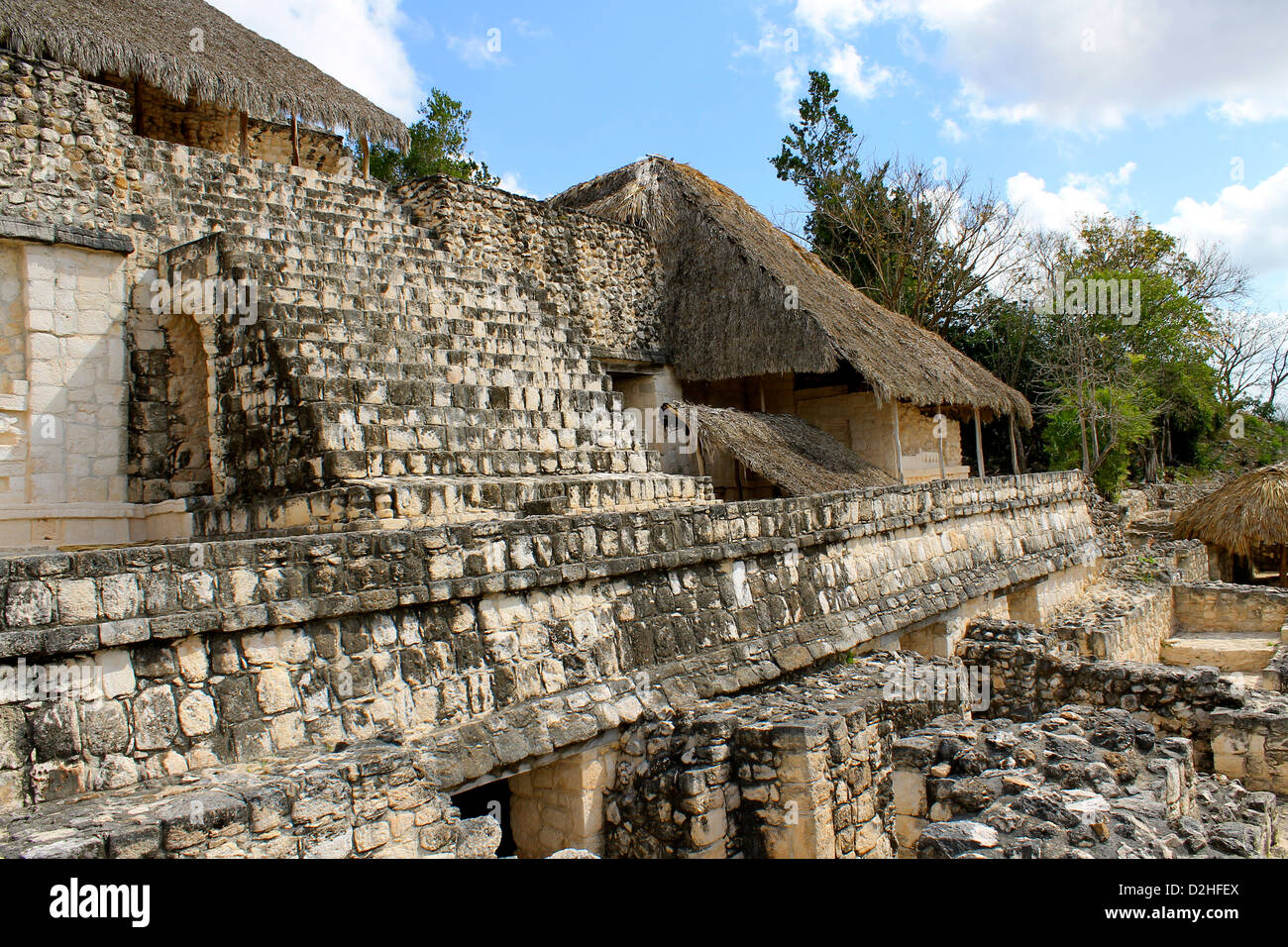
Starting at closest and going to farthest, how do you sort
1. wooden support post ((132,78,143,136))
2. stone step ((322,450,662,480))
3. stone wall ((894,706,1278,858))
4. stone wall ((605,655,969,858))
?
1. stone wall ((894,706,1278,858))
2. stone wall ((605,655,969,858))
3. stone step ((322,450,662,480))
4. wooden support post ((132,78,143,136))

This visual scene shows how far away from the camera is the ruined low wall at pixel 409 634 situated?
3.03 meters

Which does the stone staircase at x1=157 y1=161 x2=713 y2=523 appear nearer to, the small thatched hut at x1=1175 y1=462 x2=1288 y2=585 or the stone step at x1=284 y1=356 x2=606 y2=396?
the stone step at x1=284 y1=356 x2=606 y2=396

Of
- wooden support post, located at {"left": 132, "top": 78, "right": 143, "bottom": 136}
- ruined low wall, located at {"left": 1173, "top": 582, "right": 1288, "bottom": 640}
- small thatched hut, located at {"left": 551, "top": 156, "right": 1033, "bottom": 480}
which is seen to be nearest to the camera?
wooden support post, located at {"left": 132, "top": 78, "right": 143, "bottom": 136}

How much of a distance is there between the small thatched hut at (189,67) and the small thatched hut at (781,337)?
13.4 ft

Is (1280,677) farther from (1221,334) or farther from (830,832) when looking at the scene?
(1221,334)

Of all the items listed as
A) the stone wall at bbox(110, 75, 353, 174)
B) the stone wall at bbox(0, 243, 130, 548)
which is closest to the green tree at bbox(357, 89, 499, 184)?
the stone wall at bbox(110, 75, 353, 174)

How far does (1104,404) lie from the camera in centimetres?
1886

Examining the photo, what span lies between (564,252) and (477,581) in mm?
9096

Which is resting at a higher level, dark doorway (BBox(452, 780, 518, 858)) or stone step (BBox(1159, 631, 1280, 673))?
dark doorway (BBox(452, 780, 518, 858))

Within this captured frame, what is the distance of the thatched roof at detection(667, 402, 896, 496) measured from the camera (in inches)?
408

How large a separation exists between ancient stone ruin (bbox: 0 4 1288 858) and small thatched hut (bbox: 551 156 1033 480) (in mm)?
123

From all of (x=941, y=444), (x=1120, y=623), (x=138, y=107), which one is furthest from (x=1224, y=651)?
(x=138, y=107)
